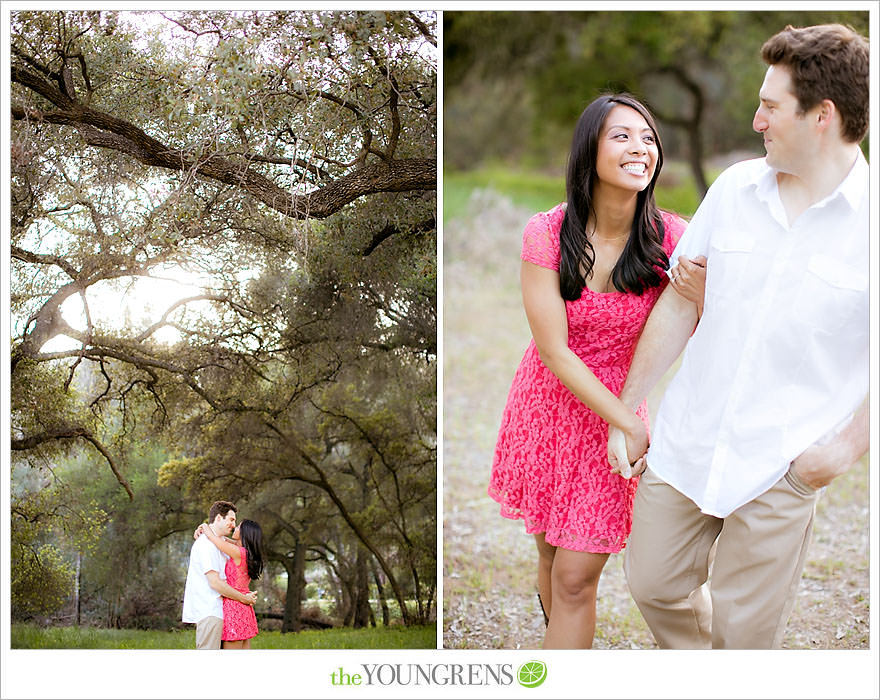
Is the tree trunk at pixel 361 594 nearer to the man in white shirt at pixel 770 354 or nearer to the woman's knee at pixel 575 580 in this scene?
the woman's knee at pixel 575 580

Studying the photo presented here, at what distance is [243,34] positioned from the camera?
2.24 m

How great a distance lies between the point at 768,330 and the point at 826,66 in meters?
0.56

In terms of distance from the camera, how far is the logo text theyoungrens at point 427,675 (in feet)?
6.88

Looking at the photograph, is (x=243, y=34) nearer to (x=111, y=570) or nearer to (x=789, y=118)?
(x=789, y=118)

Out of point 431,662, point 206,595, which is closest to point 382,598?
point 431,662

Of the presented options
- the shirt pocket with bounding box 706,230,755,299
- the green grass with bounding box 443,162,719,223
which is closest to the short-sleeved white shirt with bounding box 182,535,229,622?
the shirt pocket with bounding box 706,230,755,299

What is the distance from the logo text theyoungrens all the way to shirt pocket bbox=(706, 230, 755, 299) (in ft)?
3.52

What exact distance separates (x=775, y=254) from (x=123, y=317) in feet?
5.84

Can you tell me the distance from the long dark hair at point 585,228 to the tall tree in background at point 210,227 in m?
0.54

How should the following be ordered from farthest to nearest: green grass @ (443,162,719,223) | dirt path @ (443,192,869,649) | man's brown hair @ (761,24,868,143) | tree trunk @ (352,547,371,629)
A: 1. green grass @ (443,162,719,223)
2. dirt path @ (443,192,869,649)
3. tree trunk @ (352,547,371,629)
4. man's brown hair @ (761,24,868,143)

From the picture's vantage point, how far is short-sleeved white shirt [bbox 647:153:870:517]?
5.86 ft

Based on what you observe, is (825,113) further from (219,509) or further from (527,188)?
(527,188)

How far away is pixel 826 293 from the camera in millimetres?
1781

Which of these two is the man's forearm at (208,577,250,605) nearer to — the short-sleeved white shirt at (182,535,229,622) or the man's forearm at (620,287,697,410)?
the short-sleeved white shirt at (182,535,229,622)
